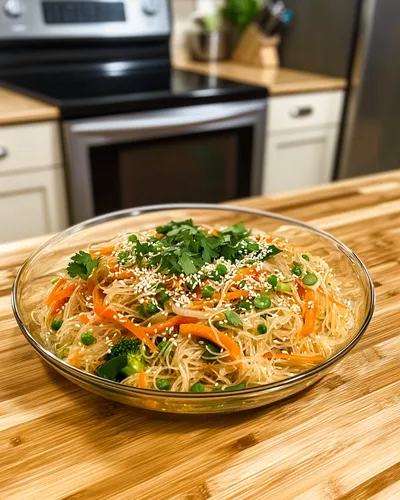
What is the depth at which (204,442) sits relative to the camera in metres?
0.65

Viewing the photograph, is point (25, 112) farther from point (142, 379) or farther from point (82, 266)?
point (142, 379)

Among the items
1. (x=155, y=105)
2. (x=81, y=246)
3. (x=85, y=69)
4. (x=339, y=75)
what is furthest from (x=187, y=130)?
(x=81, y=246)

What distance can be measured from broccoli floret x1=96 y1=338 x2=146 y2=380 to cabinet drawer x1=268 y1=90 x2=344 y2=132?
6.50 feet

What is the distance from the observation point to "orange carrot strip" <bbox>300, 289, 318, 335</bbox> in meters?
0.77

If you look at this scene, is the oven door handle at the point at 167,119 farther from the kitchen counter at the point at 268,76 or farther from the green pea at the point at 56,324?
the green pea at the point at 56,324

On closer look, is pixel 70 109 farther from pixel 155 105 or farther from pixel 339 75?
pixel 339 75

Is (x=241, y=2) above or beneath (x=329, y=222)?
above

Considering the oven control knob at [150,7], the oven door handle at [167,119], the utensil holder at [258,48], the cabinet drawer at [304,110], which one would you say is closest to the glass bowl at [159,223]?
the oven door handle at [167,119]

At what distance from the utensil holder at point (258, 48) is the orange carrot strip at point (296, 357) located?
248 centimetres

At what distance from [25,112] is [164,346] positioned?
1.45m

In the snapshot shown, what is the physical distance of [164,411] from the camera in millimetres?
665

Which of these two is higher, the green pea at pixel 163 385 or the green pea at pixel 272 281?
the green pea at pixel 272 281

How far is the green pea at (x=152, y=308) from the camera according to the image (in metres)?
0.75

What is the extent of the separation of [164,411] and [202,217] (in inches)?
24.1
